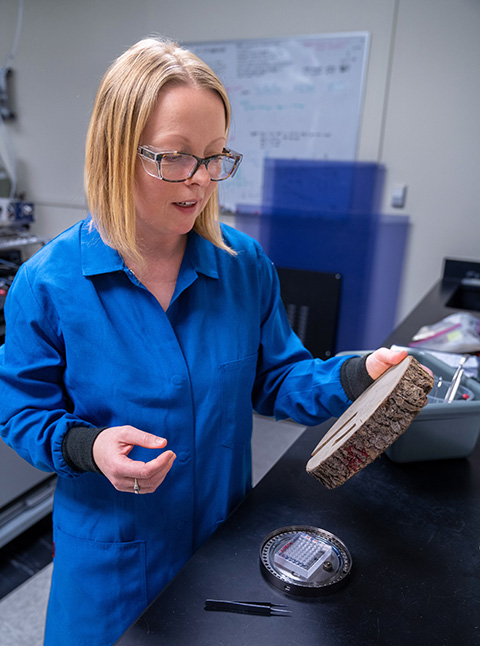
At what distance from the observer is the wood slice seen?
741 mm

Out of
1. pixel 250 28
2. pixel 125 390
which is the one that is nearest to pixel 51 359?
pixel 125 390

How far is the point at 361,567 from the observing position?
84 cm

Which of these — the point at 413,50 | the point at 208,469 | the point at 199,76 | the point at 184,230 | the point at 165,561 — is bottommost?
the point at 165,561

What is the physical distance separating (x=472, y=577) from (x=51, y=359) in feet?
2.55

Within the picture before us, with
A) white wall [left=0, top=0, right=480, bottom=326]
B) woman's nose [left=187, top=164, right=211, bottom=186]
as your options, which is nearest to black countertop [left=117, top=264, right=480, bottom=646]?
woman's nose [left=187, top=164, right=211, bottom=186]

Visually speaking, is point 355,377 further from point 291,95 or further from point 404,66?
point 291,95

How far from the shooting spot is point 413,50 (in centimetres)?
290

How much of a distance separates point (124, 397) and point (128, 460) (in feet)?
0.52

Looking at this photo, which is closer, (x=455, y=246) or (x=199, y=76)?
(x=199, y=76)

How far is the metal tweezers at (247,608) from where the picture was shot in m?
0.75

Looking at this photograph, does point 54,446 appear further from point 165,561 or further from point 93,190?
point 93,190

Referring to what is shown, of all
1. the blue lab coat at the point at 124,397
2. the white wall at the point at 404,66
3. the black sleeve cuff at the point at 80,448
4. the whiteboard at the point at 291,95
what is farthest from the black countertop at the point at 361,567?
the whiteboard at the point at 291,95

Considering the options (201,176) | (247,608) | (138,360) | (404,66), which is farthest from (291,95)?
(247,608)

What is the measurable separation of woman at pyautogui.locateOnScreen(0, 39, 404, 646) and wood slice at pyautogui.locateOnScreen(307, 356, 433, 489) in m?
0.12
